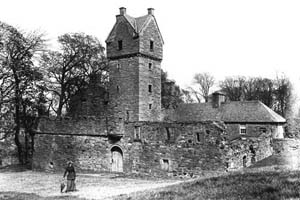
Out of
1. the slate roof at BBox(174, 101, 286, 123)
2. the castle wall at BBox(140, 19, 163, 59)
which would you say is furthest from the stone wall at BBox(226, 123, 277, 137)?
the castle wall at BBox(140, 19, 163, 59)

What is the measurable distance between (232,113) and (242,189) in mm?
32612

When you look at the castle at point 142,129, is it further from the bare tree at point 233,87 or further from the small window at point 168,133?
the bare tree at point 233,87

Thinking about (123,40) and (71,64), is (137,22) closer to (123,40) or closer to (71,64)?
(123,40)

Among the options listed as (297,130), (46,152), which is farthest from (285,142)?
(46,152)

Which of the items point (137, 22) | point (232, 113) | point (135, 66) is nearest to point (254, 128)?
point (232, 113)

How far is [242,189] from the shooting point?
11086mm

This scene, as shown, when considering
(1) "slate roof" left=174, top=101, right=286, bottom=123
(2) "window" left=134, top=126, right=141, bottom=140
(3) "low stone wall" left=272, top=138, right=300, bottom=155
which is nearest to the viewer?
(2) "window" left=134, top=126, right=141, bottom=140

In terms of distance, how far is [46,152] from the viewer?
29656 mm

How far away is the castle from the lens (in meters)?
22.4

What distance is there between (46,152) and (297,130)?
2528 centimetres

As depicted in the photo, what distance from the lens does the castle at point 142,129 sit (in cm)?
2239

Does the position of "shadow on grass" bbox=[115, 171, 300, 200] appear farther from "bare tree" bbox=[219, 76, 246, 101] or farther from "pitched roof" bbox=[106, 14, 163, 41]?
"bare tree" bbox=[219, 76, 246, 101]

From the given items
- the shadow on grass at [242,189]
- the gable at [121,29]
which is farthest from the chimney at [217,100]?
the shadow on grass at [242,189]

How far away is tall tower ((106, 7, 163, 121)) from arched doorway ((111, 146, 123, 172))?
693cm
